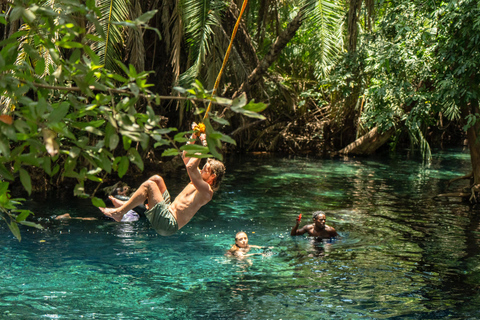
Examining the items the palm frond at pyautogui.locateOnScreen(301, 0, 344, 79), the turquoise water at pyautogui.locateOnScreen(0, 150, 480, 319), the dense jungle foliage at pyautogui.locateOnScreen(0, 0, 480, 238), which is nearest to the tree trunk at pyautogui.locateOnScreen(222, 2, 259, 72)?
the dense jungle foliage at pyautogui.locateOnScreen(0, 0, 480, 238)

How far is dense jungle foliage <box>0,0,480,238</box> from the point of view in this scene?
2.87m

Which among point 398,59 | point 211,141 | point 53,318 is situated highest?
point 398,59

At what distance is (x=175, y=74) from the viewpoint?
49.3 feet

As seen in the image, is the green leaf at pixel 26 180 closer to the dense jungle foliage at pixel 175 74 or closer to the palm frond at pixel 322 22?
the dense jungle foliage at pixel 175 74

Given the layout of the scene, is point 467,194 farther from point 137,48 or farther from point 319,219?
point 137,48

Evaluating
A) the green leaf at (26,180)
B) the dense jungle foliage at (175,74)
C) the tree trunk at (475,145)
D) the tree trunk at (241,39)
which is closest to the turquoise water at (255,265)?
the tree trunk at (475,145)

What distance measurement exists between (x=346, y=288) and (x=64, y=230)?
6113 mm

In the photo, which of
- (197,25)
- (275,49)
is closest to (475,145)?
(275,49)

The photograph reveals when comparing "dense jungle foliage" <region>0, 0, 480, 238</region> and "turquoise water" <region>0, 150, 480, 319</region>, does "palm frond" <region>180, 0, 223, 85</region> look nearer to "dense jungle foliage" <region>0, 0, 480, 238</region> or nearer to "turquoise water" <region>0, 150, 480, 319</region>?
"dense jungle foliage" <region>0, 0, 480, 238</region>

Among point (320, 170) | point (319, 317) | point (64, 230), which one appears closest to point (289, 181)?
point (320, 170)

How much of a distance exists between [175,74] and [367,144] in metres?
14.2

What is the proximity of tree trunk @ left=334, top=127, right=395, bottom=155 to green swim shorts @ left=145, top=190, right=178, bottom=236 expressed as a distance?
772 inches

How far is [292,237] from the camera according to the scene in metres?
11.9

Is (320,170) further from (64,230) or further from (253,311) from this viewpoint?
(253,311)
